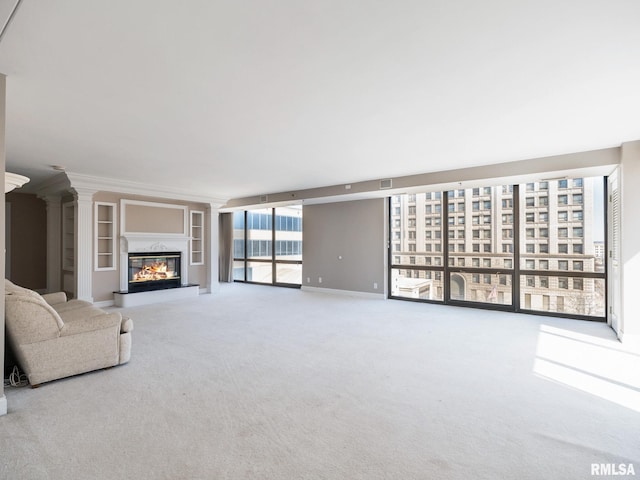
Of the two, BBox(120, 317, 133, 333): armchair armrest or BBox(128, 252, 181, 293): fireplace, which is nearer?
BBox(120, 317, 133, 333): armchair armrest

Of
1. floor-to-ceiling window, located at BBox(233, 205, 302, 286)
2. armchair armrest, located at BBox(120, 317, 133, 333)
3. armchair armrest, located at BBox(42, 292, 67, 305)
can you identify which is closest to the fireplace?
armchair armrest, located at BBox(42, 292, 67, 305)

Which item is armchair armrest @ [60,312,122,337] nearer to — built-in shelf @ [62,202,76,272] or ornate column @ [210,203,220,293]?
built-in shelf @ [62,202,76,272]

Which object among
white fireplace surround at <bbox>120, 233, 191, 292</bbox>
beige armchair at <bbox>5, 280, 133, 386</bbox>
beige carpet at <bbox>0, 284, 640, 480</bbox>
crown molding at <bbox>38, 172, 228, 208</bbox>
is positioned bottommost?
beige carpet at <bbox>0, 284, 640, 480</bbox>

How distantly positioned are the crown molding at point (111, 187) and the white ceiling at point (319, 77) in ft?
4.83

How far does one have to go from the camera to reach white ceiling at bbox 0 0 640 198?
1.90 m

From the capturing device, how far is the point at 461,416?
2428 millimetres

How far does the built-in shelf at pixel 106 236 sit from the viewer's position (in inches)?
267

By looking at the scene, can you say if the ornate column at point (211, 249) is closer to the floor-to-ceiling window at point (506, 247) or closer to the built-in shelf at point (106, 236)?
the built-in shelf at point (106, 236)

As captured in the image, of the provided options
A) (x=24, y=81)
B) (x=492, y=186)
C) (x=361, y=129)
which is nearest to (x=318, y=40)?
(x=361, y=129)

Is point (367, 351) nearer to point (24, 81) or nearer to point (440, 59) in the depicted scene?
point (440, 59)

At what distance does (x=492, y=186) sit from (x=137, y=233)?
7.31 metres

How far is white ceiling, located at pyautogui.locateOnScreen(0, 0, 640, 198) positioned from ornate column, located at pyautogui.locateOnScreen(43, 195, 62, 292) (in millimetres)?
3394

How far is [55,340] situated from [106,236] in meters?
4.51

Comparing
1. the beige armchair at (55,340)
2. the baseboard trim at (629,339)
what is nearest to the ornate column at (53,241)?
the beige armchair at (55,340)
